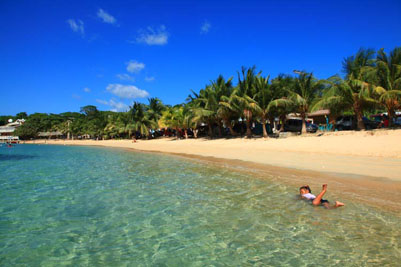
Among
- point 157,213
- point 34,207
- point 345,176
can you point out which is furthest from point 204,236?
point 345,176

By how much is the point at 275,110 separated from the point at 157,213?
19615 millimetres

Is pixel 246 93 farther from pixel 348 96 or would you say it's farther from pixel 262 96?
pixel 348 96

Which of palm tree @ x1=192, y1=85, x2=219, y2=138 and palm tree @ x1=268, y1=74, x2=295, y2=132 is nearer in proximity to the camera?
palm tree @ x1=268, y1=74, x2=295, y2=132

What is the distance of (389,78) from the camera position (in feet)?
57.9

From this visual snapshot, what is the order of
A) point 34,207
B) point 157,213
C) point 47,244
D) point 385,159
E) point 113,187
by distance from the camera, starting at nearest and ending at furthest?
point 47,244 < point 157,213 < point 34,207 < point 113,187 < point 385,159

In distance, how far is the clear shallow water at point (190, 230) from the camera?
3.60 metres

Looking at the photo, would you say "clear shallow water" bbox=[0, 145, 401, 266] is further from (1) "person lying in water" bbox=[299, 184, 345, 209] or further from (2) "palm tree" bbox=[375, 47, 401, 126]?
(2) "palm tree" bbox=[375, 47, 401, 126]

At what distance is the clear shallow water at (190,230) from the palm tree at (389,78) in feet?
47.4

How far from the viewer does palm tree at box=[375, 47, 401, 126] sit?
16.8 metres

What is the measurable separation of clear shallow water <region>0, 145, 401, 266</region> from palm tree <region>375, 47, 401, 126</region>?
14.4 metres

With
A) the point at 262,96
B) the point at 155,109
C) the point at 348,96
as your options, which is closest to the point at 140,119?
the point at 155,109

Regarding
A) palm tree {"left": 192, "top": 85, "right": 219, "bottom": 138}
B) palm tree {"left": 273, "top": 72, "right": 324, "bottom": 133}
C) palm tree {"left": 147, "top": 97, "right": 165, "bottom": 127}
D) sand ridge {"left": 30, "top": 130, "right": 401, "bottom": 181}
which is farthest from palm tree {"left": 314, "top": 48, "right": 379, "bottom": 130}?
palm tree {"left": 147, "top": 97, "right": 165, "bottom": 127}

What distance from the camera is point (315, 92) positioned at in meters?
21.9

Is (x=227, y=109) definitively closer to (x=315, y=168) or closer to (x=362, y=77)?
(x=362, y=77)
